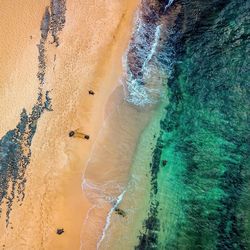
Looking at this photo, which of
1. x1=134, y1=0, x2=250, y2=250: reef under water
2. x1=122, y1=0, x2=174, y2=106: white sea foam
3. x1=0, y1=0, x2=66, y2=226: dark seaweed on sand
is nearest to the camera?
x1=134, y1=0, x2=250, y2=250: reef under water

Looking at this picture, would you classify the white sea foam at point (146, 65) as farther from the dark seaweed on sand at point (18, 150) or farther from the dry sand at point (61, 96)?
the dark seaweed on sand at point (18, 150)

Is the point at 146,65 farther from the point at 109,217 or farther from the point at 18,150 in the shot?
the point at 109,217

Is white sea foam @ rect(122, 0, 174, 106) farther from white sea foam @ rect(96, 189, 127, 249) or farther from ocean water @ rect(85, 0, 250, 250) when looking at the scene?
white sea foam @ rect(96, 189, 127, 249)

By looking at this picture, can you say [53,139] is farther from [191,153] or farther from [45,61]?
[191,153]

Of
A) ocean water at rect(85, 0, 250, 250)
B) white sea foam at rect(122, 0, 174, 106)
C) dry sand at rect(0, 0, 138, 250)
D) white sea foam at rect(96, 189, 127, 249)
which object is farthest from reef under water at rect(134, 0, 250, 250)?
dry sand at rect(0, 0, 138, 250)

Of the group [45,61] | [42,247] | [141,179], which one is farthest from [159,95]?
[42,247]

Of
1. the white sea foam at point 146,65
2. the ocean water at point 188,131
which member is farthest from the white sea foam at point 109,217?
the white sea foam at point 146,65

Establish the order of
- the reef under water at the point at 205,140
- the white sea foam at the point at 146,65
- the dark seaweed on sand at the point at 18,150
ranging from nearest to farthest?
the reef under water at the point at 205,140 < the dark seaweed on sand at the point at 18,150 < the white sea foam at the point at 146,65

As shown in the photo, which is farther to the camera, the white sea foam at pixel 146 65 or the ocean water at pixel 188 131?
the white sea foam at pixel 146 65
